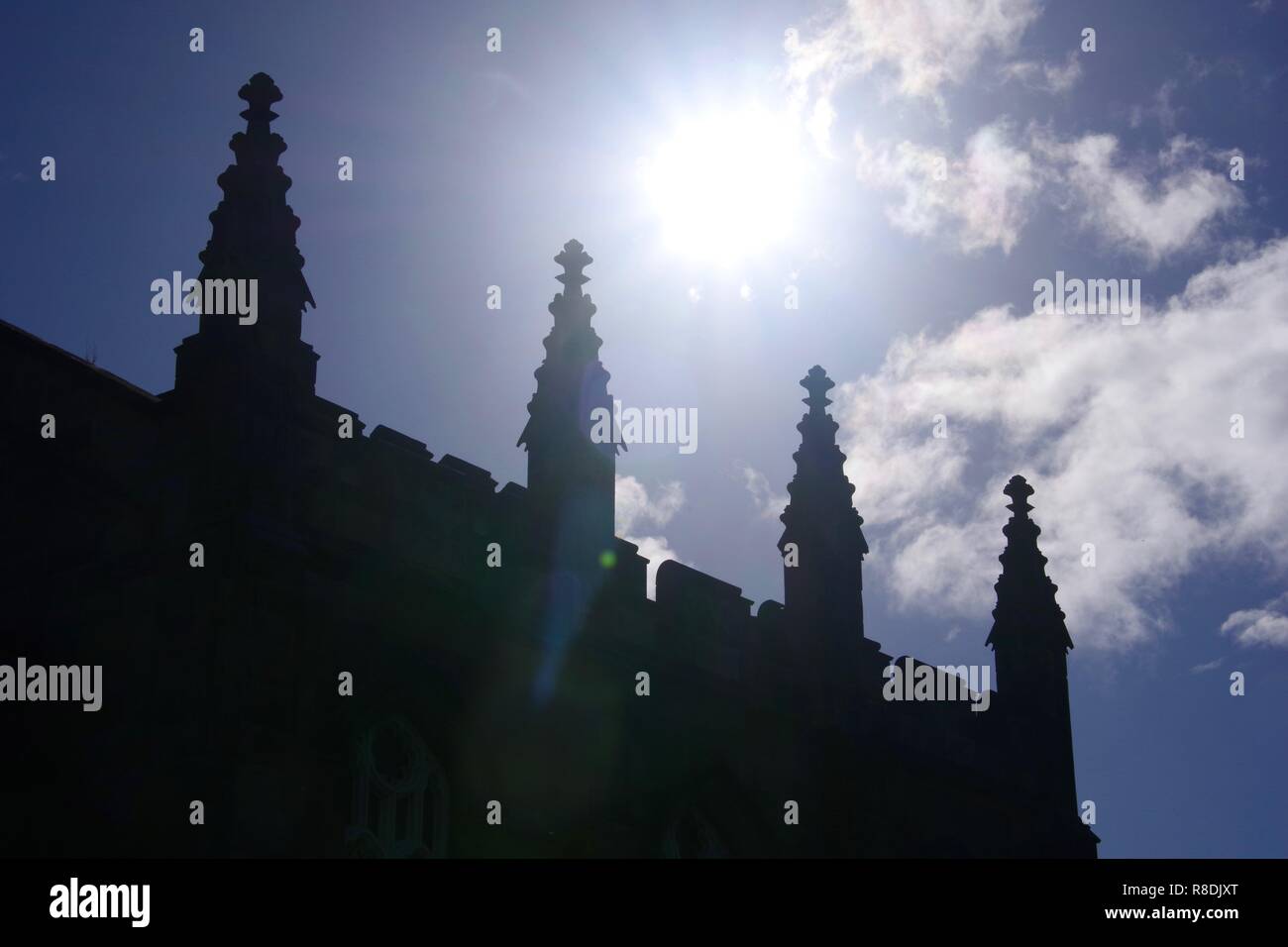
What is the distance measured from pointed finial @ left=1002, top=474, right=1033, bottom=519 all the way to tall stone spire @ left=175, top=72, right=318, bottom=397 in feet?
40.7

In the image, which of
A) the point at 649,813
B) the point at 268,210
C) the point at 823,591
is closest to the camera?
the point at 268,210

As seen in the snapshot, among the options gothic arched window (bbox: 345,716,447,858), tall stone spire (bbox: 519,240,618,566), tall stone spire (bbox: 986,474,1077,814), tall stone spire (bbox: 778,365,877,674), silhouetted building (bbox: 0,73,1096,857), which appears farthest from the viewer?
tall stone spire (bbox: 986,474,1077,814)

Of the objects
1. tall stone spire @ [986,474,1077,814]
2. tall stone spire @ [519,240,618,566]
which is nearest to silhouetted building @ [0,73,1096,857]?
tall stone spire @ [519,240,618,566]

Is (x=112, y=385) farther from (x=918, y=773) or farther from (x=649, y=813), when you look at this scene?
(x=918, y=773)

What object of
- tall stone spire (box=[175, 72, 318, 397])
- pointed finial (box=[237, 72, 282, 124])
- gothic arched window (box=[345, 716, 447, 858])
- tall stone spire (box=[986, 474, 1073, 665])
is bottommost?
gothic arched window (box=[345, 716, 447, 858])

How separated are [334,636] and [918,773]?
367 inches

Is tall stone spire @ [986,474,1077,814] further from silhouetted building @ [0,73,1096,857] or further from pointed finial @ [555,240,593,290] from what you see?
pointed finial @ [555,240,593,290]

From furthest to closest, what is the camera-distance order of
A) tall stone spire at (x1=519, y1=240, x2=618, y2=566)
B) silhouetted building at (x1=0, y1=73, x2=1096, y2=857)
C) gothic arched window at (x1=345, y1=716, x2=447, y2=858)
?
tall stone spire at (x1=519, y1=240, x2=618, y2=566), gothic arched window at (x1=345, y1=716, x2=447, y2=858), silhouetted building at (x1=0, y1=73, x2=1096, y2=857)

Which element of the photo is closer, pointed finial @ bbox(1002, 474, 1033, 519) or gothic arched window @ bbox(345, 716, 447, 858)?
gothic arched window @ bbox(345, 716, 447, 858)

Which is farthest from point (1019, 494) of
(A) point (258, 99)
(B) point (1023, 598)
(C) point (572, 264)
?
(A) point (258, 99)

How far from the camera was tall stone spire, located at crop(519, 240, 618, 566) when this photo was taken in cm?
2059
